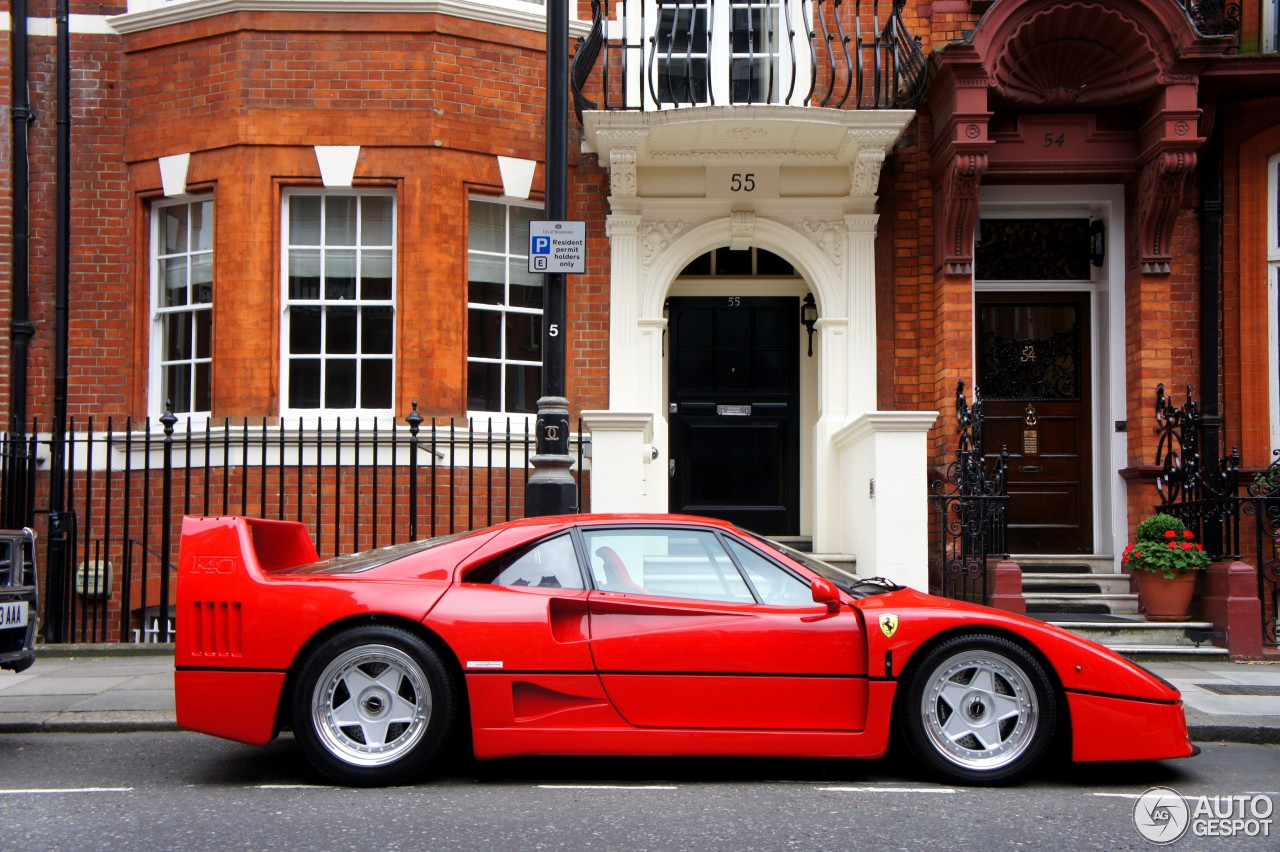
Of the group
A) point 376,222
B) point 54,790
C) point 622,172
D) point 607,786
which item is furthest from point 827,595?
point 376,222

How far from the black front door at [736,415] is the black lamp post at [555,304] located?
4453 millimetres

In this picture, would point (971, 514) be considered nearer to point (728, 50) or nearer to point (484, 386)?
point (484, 386)

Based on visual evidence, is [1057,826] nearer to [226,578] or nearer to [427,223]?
[226,578]

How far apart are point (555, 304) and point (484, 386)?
3883 millimetres

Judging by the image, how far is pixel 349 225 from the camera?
11.7 meters

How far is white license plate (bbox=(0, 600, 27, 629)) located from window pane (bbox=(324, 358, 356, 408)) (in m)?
4.58

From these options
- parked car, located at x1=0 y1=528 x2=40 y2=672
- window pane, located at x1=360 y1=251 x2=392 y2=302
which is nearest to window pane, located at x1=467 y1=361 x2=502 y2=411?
window pane, located at x1=360 y1=251 x2=392 y2=302

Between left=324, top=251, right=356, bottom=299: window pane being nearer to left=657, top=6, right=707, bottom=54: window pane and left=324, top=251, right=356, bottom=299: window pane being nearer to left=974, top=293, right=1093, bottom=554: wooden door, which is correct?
left=657, top=6, right=707, bottom=54: window pane

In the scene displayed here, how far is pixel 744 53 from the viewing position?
476 inches

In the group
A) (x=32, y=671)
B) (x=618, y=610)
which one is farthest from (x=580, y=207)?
(x=618, y=610)

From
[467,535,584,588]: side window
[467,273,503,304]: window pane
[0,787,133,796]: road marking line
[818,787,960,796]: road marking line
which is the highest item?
[467,273,503,304]: window pane

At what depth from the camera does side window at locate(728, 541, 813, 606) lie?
19.5 ft

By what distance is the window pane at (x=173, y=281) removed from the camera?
39.0 feet

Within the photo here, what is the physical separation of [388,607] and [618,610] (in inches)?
40.9
